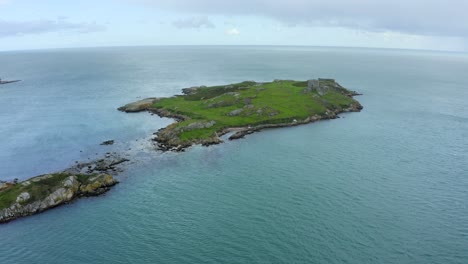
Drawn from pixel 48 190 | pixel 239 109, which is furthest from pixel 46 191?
pixel 239 109

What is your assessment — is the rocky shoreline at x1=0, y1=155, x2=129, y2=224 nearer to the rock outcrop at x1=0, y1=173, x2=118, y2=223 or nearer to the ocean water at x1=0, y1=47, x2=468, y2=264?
the rock outcrop at x1=0, y1=173, x2=118, y2=223

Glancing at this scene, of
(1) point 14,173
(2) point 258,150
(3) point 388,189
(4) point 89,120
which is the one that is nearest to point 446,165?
(3) point 388,189

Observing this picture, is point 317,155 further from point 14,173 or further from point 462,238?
point 14,173

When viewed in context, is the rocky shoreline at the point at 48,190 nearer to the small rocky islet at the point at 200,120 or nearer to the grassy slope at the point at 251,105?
the small rocky islet at the point at 200,120

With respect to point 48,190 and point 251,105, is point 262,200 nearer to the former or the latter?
point 48,190

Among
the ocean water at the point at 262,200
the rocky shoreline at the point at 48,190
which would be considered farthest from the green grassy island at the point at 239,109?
the rocky shoreline at the point at 48,190

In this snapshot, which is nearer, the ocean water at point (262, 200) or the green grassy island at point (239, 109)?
the ocean water at point (262, 200)

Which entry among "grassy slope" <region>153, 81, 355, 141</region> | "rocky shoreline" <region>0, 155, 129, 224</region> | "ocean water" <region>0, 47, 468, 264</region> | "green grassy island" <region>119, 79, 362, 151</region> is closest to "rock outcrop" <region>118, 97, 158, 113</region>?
"green grassy island" <region>119, 79, 362, 151</region>
